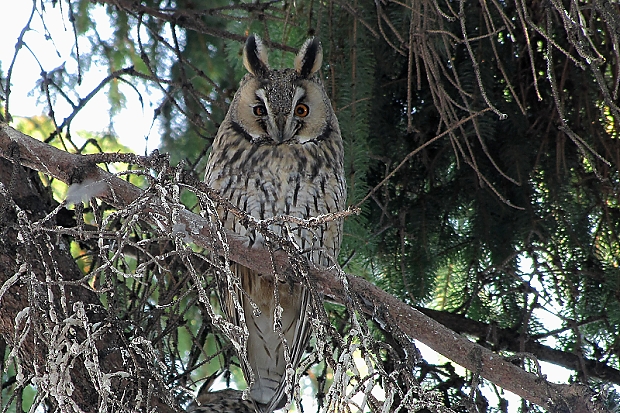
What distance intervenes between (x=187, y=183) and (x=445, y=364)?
4.82 feet

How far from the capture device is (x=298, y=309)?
2.41 metres

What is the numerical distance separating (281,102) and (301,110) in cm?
11

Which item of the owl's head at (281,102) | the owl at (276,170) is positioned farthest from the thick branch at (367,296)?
the owl's head at (281,102)

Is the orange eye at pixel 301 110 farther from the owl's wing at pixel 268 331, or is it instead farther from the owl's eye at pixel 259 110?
the owl's wing at pixel 268 331

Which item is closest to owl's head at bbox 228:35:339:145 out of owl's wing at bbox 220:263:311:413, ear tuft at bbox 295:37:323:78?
ear tuft at bbox 295:37:323:78

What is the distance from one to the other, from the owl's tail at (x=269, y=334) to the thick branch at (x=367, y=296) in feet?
1.83

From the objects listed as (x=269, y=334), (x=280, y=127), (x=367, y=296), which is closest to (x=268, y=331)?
(x=269, y=334)

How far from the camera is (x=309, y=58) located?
230 cm

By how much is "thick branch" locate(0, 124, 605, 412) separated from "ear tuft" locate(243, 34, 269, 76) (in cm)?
82

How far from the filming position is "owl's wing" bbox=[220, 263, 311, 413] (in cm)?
235

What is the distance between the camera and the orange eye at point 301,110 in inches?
93.6

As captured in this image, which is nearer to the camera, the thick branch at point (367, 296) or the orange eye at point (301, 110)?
the thick branch at point (367, 296)

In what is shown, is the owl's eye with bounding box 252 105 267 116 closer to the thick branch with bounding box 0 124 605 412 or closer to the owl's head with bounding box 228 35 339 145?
Answer: the owl's head with bounding box 228 35 339 145

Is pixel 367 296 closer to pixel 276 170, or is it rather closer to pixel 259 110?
pixel 276 170
